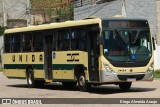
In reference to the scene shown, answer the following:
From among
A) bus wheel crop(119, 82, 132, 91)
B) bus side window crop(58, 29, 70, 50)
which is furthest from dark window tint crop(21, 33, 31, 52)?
bus wheel crop(119, 82, 132, 91)

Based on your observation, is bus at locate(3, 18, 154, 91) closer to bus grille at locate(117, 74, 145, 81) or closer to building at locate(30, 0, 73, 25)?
bus grille at locate(117, 74, 145, 81)

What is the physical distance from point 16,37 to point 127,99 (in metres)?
12.0

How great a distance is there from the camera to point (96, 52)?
22.4 metres

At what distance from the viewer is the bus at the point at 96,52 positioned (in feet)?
72.3

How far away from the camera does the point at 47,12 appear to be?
273 feet

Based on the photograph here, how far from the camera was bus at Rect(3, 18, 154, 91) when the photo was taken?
2205cm

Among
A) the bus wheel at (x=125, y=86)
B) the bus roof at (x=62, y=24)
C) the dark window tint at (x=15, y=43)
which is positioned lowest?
the bus wheel at (x=125, y=86)

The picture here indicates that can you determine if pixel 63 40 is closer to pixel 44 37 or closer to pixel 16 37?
pixel 44 37

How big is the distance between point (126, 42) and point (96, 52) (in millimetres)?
1221

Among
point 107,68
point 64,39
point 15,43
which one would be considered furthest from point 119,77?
point 15,43

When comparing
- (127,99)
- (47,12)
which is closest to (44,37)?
(127,99)

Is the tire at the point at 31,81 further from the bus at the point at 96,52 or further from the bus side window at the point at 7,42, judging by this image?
the bus side window at the point at 7,42

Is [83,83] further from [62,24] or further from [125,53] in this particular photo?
[62,24]

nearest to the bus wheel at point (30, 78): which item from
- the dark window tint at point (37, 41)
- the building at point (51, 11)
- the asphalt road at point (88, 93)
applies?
the dark window tint at point (37, 41)
